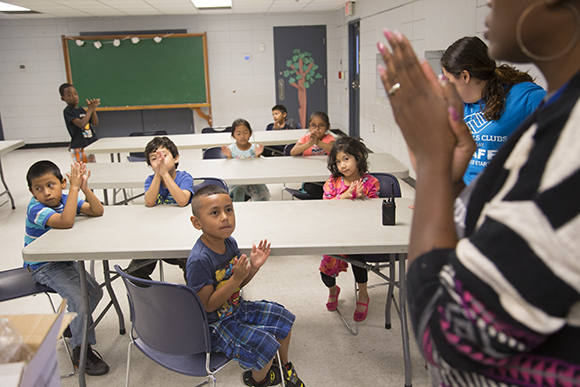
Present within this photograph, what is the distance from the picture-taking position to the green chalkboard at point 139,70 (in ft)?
28.5

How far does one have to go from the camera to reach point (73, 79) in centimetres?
873

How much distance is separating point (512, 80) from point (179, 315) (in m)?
1.75

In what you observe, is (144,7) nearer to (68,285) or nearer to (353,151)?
(353,151)

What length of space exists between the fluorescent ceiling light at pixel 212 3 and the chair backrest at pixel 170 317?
21.0ft

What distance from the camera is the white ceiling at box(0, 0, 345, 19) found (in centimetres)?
683

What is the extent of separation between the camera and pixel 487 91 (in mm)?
2061

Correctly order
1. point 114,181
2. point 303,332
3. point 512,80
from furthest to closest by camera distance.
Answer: point 114,181 < point 303,332 < point 512,80

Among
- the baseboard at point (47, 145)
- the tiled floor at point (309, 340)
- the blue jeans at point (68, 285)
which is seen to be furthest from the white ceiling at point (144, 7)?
the blue jeans at point (68, 285)

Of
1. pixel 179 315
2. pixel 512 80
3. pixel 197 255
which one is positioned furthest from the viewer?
pixel 512 80

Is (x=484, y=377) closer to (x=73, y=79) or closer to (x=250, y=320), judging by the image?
(x=250, y=320)

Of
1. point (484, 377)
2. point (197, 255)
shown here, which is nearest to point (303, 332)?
point (197, 255)

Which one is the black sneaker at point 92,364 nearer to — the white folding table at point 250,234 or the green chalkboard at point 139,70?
the white folding table at point 250,234

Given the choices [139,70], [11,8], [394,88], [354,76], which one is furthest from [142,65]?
[394,88]

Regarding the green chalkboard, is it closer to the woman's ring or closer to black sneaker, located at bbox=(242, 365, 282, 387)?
black sneaker, located at bbox=(242, 365, 282, 387)
